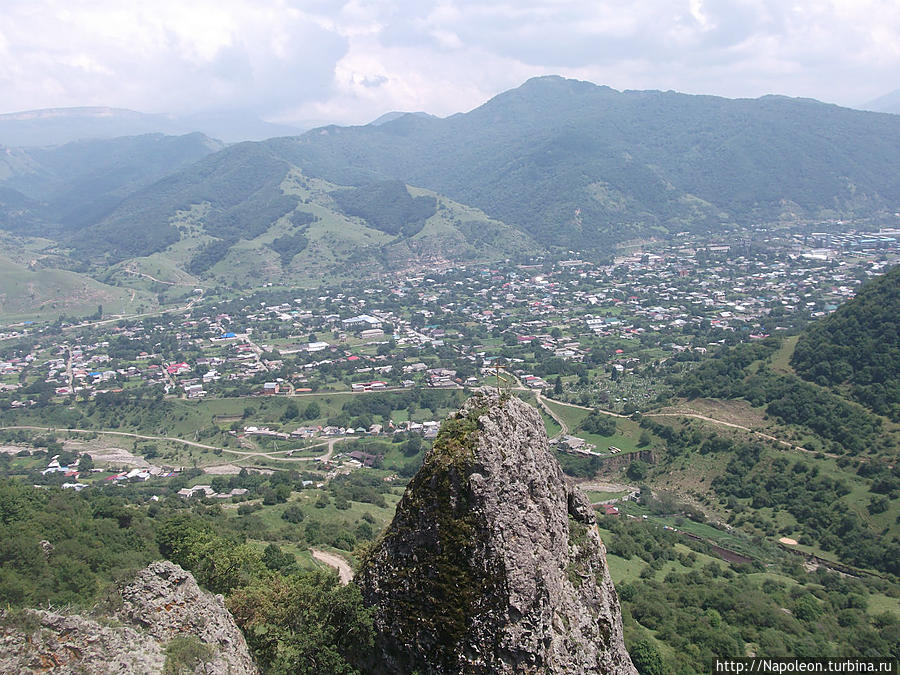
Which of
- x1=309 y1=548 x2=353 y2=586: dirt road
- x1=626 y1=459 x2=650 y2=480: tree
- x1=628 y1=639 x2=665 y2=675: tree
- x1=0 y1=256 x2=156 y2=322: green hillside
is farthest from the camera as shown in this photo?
x1=0 y1=256 x2=156 y2=322: green hillside

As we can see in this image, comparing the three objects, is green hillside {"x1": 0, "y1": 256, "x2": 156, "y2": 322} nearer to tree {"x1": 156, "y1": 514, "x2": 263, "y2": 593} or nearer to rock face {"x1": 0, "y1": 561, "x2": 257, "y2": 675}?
tree {"x1": 156, "y1": 514, "x2": 263, "y2": 593}

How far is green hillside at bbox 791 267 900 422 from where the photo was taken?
6059 centimetres

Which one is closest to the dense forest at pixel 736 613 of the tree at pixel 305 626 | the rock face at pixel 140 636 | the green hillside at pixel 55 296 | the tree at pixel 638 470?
the tree at pixel 638 470

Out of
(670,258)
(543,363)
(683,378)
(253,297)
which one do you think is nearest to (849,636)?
(683,378)

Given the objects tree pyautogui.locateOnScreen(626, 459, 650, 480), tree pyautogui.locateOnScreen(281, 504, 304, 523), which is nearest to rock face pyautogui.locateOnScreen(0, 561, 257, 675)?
tree pyautogui.locateOnScreen(281, 504, 304, 523)

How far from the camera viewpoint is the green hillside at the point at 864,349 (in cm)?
6059

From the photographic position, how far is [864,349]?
2579 inches

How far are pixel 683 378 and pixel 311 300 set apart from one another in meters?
108

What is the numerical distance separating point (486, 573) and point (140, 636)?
8234 mm

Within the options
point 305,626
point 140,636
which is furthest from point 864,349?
point 140,636

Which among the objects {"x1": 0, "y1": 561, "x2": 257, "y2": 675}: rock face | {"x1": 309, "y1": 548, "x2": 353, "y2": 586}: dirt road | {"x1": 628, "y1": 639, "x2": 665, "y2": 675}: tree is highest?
{"x1": 0, "y1": 561, "x2": 257, "y2": 675}: rock face

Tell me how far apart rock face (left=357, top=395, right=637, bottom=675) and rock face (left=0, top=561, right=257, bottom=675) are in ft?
13.0

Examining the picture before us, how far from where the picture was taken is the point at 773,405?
65500mm

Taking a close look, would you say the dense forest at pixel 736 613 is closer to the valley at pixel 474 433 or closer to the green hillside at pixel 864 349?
the valley at pixel 474 433
